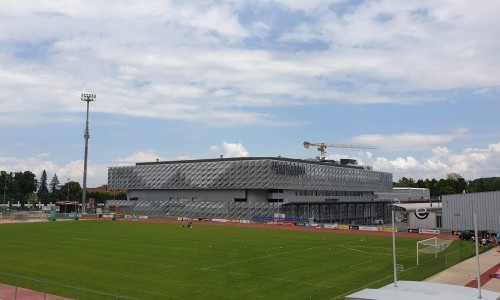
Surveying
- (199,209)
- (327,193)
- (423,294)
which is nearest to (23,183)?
(199,209)

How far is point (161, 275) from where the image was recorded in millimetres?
37531

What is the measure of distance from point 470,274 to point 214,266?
20951 mm

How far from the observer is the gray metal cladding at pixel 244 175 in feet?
450

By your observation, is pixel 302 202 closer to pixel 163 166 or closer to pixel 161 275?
pixel 163 166

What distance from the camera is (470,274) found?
3569 centimetres

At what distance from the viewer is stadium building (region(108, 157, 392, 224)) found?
137 metres

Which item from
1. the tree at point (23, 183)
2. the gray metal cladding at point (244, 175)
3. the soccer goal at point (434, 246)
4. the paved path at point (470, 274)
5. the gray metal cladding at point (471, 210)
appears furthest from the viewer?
the tree at point (23, 183)

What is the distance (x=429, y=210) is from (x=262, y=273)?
68393mm

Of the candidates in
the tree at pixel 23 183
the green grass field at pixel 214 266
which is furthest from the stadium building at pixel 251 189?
the green grass field at pixel 214 266

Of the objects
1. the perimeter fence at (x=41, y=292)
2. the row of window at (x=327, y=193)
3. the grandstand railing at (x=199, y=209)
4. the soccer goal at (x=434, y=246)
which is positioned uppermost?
the row of window at (x=327, y=193)

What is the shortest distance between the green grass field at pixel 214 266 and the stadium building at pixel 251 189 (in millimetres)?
70375

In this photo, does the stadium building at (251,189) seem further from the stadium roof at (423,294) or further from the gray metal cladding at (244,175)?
the stadium roof at (423,294)

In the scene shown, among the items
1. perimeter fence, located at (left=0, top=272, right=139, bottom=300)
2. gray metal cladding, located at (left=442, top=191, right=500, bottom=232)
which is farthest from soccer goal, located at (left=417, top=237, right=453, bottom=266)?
perimeter fence, located at (left=0, top=272, right=139, bottom=300)

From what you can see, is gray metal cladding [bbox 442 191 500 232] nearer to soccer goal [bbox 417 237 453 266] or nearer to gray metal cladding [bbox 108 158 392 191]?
soccer goal [bbox 417 237 453 266]
